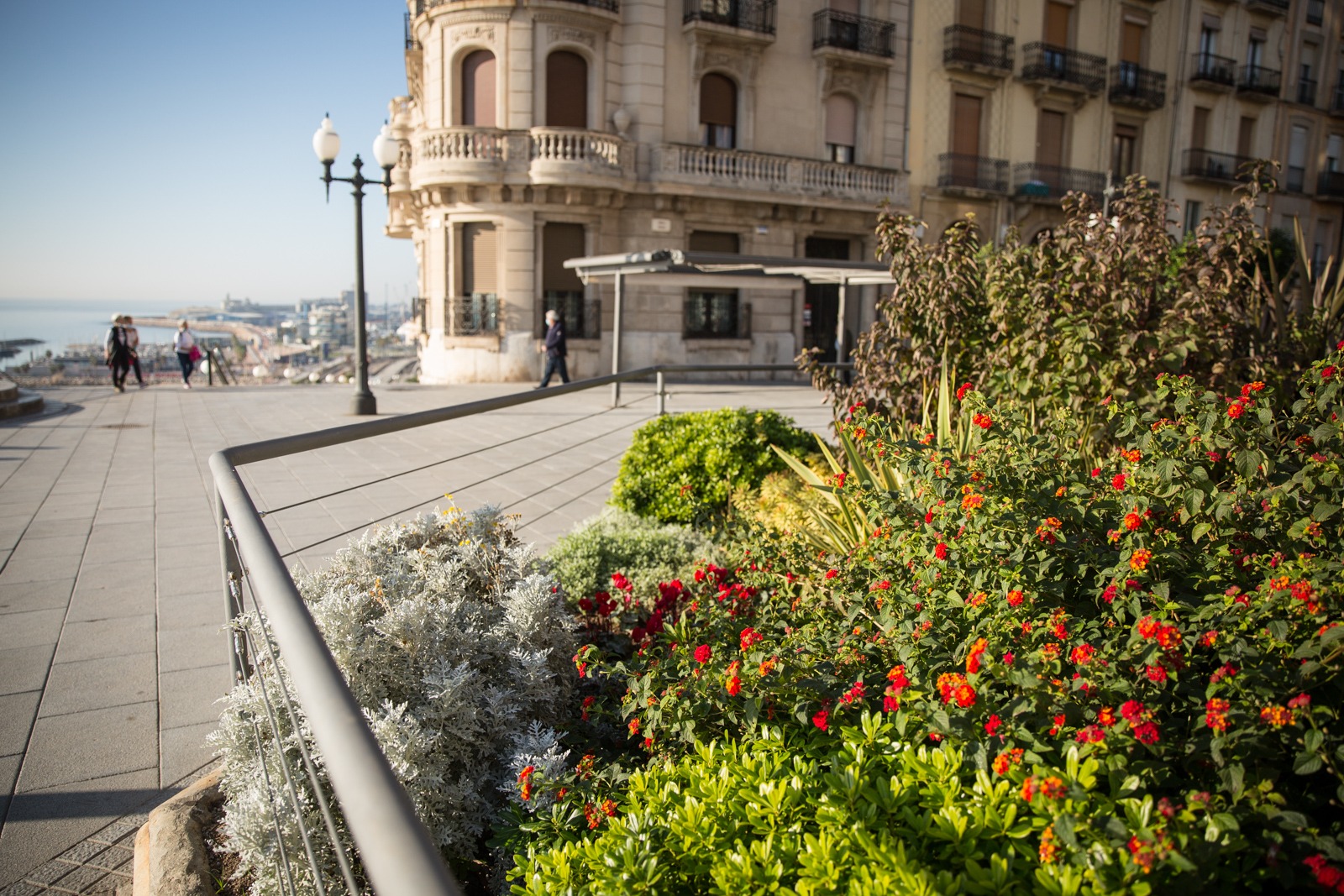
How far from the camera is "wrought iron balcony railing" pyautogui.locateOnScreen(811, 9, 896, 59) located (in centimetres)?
2239

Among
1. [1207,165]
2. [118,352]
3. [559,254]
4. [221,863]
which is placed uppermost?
[1207,165]

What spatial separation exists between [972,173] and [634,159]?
1058cm

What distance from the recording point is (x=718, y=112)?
71.8 ft

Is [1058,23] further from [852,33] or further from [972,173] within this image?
[852,33]

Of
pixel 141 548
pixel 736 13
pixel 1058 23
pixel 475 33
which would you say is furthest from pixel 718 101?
pixel 141 548

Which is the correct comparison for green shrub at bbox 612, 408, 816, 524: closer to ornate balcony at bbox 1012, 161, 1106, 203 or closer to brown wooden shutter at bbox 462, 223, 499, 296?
brown wooden shutter at bbox 462, 223, 499, 296

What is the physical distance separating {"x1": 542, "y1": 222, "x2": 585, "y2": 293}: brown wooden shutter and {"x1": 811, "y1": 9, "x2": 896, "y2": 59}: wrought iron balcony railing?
837 centimetres

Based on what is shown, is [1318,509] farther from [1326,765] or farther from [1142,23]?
[1142,23]

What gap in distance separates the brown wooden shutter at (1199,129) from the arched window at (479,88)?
2341 centimetres

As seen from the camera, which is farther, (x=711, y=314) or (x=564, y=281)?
(x=711, y=314)

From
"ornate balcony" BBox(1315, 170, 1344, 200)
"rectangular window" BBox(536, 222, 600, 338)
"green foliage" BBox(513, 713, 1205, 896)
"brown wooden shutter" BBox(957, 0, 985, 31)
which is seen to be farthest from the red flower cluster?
"ornate balcony" BBox(1315, 170, 1344, 200)

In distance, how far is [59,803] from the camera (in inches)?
111

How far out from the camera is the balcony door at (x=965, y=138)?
24.6 metres

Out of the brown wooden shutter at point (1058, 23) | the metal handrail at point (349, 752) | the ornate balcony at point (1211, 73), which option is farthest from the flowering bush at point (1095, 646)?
the ornate balcony at point (1211, 73)
